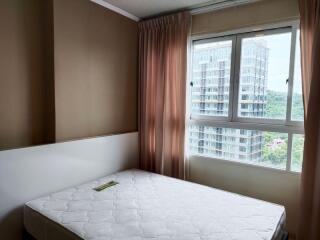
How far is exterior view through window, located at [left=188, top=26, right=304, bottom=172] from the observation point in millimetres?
2178

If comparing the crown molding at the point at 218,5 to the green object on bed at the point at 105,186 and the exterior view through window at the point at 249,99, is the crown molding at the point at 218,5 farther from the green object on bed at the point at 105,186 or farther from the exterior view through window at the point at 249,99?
the green object on bed at the point at 105,186

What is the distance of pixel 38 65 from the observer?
7.11ft

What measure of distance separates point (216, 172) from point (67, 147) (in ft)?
5.66

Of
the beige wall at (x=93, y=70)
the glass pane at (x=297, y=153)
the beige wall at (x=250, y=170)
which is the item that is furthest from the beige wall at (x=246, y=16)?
the glass pane at (x=297, y=153)

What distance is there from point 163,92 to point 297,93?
148 cm

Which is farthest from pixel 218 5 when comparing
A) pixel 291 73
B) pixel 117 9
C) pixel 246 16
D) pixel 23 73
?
pixel 23 73

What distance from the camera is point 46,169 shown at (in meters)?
2.03

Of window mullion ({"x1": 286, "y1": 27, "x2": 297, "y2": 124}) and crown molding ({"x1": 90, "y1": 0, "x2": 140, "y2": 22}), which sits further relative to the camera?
crown molding ({"x1": 90, "y1": 0, "x2": 140, "y2": 22})

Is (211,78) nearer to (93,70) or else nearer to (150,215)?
(93,70)

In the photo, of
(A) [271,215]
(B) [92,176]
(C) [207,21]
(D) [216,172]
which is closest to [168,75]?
(C) [207,21]

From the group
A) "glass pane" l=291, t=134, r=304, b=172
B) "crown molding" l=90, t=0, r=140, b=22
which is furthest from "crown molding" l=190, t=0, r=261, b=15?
"glass pane" l=291, t=134, r=304, b=172

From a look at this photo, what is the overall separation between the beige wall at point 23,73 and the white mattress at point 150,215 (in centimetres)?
68

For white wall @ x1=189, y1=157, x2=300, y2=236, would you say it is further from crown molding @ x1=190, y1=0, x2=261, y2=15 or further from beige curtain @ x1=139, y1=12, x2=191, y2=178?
crown molding @ x1=190, y1=0, x2=261, y2=15

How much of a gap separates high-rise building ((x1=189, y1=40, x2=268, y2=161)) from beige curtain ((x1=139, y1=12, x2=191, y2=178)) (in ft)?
0.72
